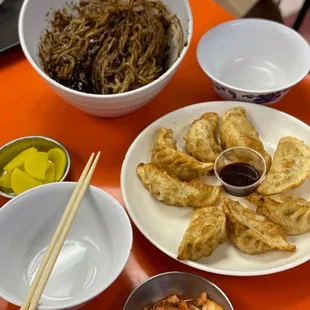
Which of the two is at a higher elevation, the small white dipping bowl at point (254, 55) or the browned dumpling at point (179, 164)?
the small white dipping bowl at point (254, 55)

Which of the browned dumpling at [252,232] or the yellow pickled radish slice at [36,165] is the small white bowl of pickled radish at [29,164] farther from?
the browned dumpling at [252,232]

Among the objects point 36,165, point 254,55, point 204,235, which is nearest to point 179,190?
point 204,235

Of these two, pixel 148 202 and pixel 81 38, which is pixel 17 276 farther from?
pixel 81 38

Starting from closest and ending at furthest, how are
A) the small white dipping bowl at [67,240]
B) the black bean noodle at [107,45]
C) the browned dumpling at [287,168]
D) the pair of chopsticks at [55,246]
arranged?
the pair of chopsticks at [55,246], the small white dipping bowl at [67,240], the browned dumpling at [287,168], the black bean noodle at [107,45]

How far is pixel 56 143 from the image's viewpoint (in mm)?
1486

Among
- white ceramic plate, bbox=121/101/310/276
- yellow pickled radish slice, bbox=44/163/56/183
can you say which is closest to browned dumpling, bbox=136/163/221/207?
white ceramic plate, bbox=121/101/310/276

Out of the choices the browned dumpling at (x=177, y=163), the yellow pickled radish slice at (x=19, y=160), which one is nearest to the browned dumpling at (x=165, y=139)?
the browned dumpling at (x=177, y=163)

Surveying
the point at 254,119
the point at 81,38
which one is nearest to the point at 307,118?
the point at 254,119

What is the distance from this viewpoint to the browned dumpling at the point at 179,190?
137 centimetres

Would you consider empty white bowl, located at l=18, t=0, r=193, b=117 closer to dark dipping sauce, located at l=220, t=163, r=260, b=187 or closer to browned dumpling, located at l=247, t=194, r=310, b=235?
dark dipping sauce, located at l=220, t=163, r=260, b=187

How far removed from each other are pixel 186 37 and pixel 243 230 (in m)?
0.62

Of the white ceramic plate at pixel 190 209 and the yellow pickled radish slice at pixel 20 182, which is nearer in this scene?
the white ceramic plate at pixel 190 209

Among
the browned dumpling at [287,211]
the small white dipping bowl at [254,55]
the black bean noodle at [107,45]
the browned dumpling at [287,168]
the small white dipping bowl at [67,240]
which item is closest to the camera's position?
the small white dipping bowl at [67,240]

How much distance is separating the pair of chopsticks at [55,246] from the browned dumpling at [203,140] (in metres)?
0.34
